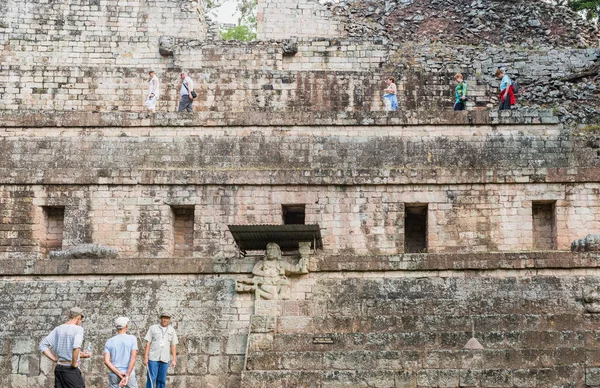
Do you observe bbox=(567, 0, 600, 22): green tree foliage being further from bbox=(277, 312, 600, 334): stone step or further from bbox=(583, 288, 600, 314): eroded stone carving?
bbox=(277, 312, 600, 334): stone step

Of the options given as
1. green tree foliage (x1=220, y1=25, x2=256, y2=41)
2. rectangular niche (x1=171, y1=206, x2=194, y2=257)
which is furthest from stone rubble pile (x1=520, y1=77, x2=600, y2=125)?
green tree foliage (x1=220, y1=25, x2=256, y2=41)

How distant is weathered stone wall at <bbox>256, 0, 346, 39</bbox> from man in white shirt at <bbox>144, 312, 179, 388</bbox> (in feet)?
52.7

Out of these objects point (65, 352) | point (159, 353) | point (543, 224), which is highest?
point (543, 224)

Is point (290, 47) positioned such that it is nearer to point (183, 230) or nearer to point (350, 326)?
point (183, 230)

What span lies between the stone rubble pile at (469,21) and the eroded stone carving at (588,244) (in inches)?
421

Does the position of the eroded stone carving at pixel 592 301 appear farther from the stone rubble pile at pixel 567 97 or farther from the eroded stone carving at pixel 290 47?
the eroded stone carving at pixel 290 47

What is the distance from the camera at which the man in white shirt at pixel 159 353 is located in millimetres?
15539

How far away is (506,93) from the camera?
25.1 metres

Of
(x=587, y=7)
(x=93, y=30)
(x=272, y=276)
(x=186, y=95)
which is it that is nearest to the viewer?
(x=272, y=276)

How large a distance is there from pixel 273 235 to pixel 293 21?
40.7 ft

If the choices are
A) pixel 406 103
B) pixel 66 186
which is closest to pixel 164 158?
pixel 66 186

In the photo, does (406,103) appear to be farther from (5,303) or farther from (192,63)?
(5,303)

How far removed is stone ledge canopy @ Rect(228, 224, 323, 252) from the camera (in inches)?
752

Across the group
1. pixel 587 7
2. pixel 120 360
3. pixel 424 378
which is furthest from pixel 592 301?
pixel 587 7
